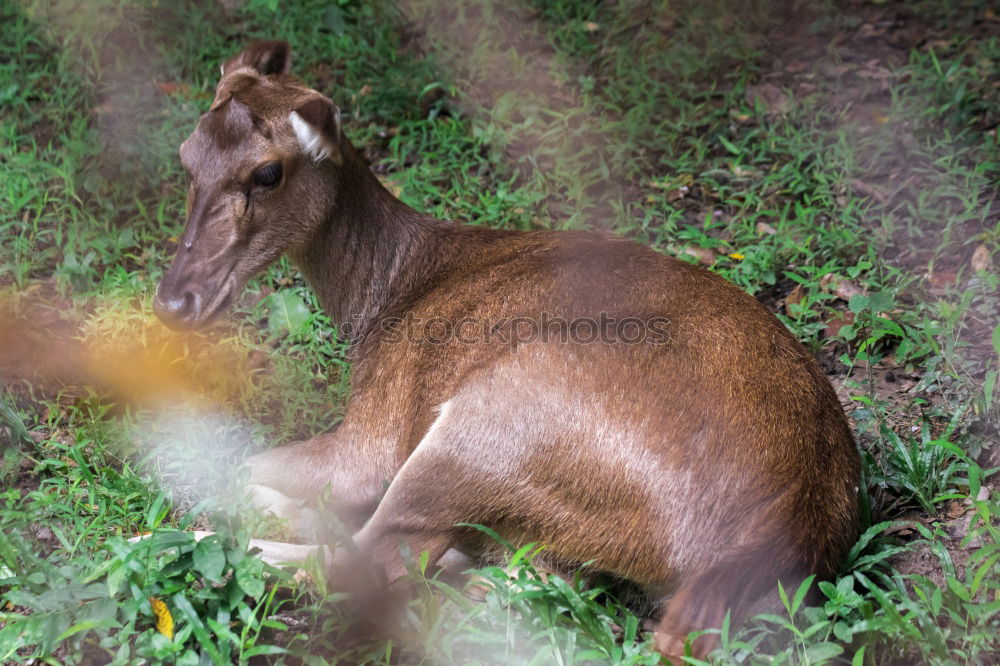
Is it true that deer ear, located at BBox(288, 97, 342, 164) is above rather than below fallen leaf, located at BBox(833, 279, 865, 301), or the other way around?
above

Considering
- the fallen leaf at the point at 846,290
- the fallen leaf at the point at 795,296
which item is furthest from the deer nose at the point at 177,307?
the fallen leaf at the point at 846,290

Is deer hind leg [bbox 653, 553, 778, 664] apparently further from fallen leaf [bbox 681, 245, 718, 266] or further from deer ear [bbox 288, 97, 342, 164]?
fallen leaf [bbox 681, 245, 718, 266]

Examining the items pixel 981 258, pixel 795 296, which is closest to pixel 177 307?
pixel 795 296

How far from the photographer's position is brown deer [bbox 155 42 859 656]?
10.0 feet

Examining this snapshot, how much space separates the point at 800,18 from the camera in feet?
21.9

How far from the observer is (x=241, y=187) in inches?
147

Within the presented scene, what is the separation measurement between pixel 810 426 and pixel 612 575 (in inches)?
30.7

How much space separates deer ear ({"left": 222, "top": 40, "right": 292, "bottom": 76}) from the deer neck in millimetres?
530

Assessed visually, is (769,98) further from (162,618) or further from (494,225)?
(162,618)

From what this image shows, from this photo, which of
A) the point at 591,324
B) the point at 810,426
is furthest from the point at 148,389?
the point at 810,426

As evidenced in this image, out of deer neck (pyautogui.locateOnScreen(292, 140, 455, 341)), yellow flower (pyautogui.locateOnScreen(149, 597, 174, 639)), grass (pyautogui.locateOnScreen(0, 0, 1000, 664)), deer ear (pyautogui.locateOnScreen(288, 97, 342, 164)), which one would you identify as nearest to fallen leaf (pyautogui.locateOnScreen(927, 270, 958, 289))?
grass (pyautogui.locateOnScreen(0, 0, 1000, 664))

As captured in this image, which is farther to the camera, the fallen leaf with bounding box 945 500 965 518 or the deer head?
the deer head

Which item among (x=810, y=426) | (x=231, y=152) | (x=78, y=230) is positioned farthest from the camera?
(x=78, y=230)

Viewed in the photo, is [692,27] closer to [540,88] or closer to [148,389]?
[540,88]
